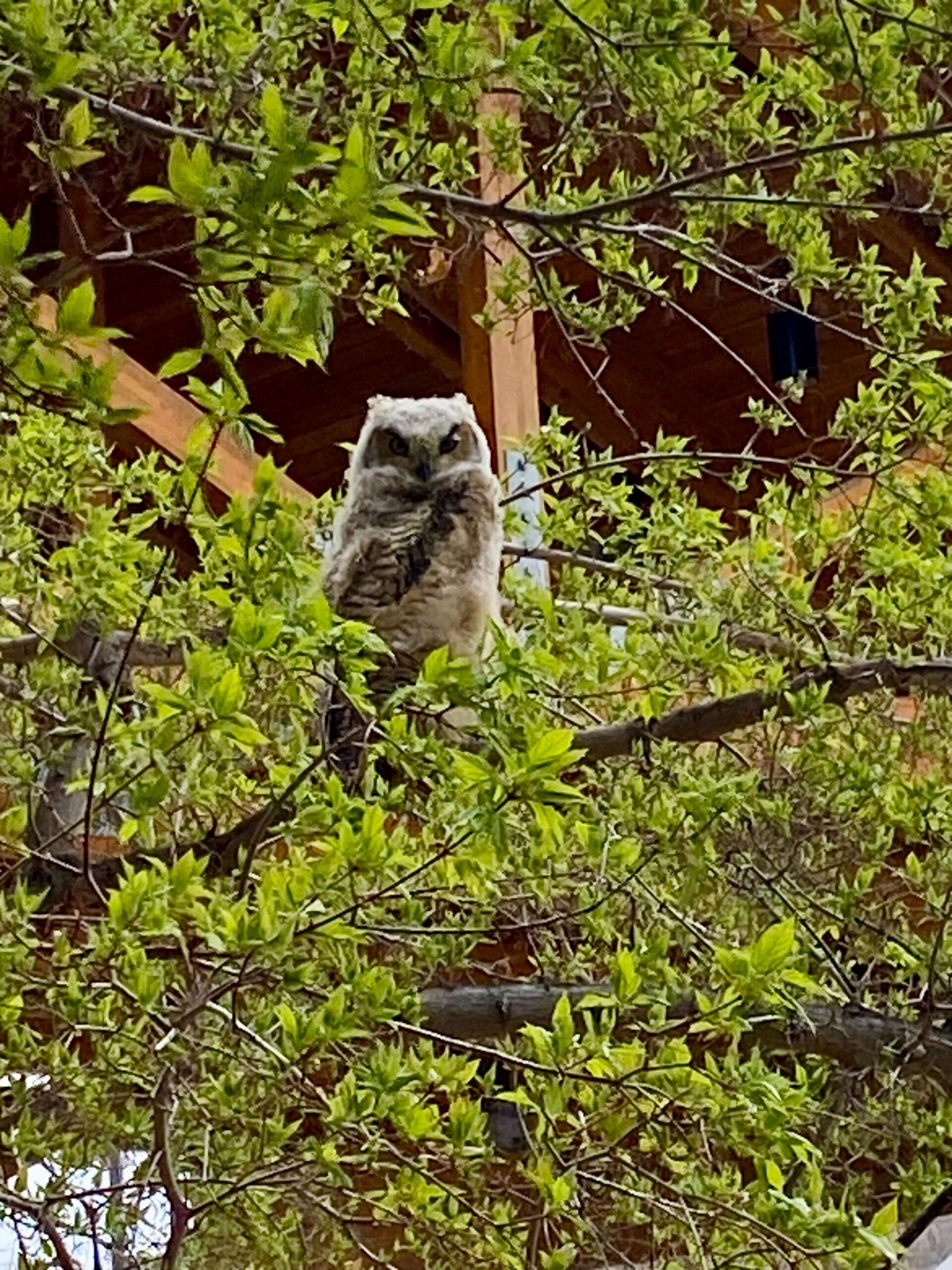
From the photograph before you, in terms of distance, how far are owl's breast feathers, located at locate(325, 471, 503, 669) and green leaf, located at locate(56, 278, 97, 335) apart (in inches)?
55.1

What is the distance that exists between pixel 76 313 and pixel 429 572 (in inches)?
57.0

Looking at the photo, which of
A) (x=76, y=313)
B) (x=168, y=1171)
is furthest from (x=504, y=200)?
(x=168, y=1171)

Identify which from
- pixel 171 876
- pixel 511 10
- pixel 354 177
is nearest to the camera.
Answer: pixel 354 177

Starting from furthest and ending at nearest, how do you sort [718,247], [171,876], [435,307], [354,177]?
[435,307], [718,247], [171,876], [354,177]

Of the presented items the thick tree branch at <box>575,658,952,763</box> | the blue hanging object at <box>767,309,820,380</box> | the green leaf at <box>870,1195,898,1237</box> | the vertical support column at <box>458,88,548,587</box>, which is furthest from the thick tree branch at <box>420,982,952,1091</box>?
the blue hanging object at <box>767,309,820,380</box>

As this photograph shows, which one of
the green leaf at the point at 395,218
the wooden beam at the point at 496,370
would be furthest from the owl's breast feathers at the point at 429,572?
the green leaf at the point at 395,218

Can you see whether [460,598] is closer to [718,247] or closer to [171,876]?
[718,247]

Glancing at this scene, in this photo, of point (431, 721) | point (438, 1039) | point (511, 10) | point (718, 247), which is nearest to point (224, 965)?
point (438, 1039)

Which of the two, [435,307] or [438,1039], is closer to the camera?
[438,1039]

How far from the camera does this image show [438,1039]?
1.27 metres

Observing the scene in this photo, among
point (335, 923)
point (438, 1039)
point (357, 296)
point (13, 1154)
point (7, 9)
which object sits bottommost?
point (13, 1154)

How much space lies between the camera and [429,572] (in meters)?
2.23

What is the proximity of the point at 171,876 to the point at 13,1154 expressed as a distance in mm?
583

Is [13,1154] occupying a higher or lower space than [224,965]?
lower
